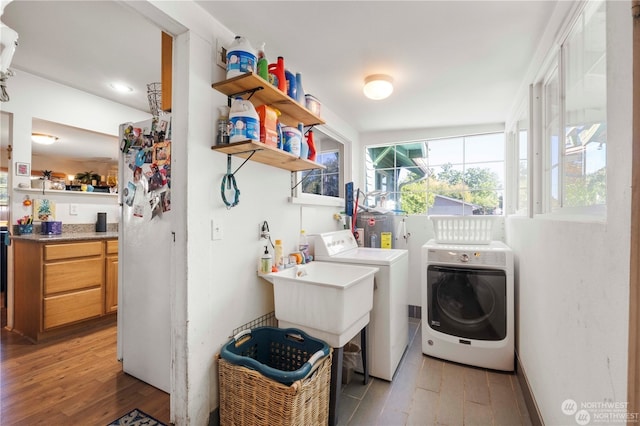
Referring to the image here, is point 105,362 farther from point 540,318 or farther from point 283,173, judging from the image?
point 540,318

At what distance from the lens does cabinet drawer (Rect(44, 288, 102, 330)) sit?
2545 millimetres

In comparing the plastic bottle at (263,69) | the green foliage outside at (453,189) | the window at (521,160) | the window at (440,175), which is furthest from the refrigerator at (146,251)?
the green foliage outside at (453,189)

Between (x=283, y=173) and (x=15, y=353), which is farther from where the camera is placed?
(x=15, y=353)

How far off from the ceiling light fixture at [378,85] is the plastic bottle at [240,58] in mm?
1027

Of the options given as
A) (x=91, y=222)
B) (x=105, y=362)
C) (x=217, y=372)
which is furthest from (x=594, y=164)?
(x=91, y=222)

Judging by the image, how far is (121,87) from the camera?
280 centimetres

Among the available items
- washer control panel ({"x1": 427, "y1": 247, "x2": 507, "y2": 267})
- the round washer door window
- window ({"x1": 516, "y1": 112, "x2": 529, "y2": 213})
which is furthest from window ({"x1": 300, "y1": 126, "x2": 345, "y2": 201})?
window ({"x1": 516, "y1": 112, "x2": 529, "y2": 213})

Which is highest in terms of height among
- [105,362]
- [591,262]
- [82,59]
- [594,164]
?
[82,59]

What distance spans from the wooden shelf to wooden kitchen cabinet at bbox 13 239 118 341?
7.15ft

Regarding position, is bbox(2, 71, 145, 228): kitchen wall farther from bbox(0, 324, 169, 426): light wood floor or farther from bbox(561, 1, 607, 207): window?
bbox(561, 1, 607, 207): window

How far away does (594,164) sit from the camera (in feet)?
3.40

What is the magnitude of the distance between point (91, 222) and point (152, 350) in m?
2.27

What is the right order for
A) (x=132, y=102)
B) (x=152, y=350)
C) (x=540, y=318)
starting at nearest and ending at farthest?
(x=540, y=318) < (x=152, y=350) < (x=132, y=102)

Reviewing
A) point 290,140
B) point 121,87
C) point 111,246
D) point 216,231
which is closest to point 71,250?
point 111,246
